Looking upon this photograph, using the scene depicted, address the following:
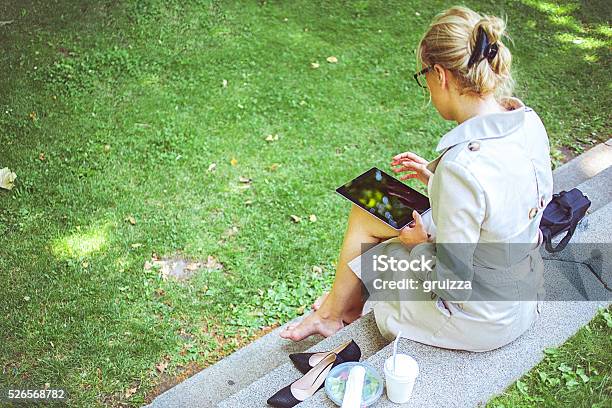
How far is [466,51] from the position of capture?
2.36m

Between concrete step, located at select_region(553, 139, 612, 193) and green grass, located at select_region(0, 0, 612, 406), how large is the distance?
0.18m

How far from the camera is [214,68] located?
552 cm

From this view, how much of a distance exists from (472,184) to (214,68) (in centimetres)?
367

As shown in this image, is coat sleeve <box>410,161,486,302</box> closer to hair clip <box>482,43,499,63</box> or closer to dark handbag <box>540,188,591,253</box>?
hair clip <box>482,43,499,63</box>

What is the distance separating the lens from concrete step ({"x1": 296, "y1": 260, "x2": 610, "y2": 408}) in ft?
8.08

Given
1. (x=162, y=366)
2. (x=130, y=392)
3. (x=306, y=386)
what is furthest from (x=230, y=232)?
(x=306, y=386)

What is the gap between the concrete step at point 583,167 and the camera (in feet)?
14.5

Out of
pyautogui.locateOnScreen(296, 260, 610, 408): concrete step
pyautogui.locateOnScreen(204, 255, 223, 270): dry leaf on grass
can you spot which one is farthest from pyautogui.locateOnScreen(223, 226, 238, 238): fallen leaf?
pyautogui.locateOnScreen(296, 260, 610, 408): concrete step

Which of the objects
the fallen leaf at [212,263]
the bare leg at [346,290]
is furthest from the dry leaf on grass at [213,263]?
the bare leg at [346,290]

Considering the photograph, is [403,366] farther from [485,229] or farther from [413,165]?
[413,165]

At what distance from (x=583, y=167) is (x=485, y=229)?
2.59 m

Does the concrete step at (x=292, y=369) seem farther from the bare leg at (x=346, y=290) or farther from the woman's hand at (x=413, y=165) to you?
the woman's hand at (x=413, y=165)

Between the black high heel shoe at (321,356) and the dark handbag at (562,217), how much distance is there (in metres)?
0.98

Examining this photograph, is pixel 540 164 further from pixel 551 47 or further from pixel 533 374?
pixel 551 47
